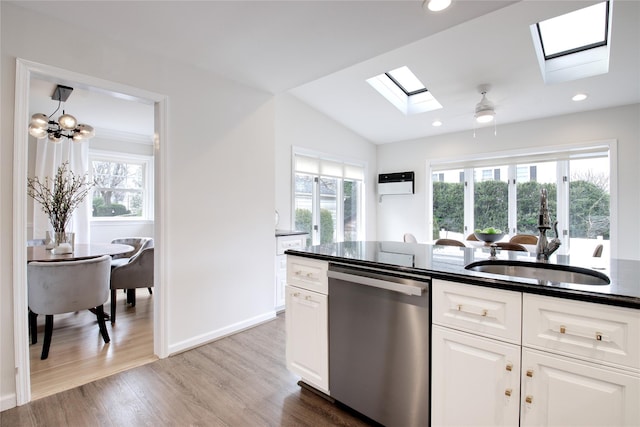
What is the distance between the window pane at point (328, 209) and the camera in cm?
522

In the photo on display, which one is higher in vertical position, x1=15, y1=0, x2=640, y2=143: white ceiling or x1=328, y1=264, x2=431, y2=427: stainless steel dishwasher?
x1=15, y1=0, x2=640, y2=143: white ceiling

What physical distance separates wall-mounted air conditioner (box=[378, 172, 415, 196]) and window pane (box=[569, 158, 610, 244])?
2356 millimetres

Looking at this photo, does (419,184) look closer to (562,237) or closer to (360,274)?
(562,237)

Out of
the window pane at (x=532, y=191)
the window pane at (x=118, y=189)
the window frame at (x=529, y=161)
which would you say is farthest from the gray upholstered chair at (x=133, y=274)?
the window pane at (x=532, y=191)

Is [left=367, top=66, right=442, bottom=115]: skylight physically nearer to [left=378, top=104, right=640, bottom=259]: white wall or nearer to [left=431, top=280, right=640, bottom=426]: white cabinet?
[left=378, top=104, right=640, bottom=259]: white wall

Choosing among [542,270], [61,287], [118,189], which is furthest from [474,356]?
[118,189]

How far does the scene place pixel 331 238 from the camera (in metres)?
5.45

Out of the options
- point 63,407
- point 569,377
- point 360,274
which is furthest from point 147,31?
point 569,377

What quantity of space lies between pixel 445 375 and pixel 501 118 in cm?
443

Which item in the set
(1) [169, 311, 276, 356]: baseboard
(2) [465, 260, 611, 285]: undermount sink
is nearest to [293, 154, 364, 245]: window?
(1) [169, 311, 276, 356]: baseboard

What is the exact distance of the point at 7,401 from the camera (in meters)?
1.90

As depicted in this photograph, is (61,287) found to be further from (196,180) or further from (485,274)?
(485,274)

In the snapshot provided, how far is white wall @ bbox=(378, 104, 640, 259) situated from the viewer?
3828 millimetres

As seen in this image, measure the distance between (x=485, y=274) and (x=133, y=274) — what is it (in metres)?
3.49
